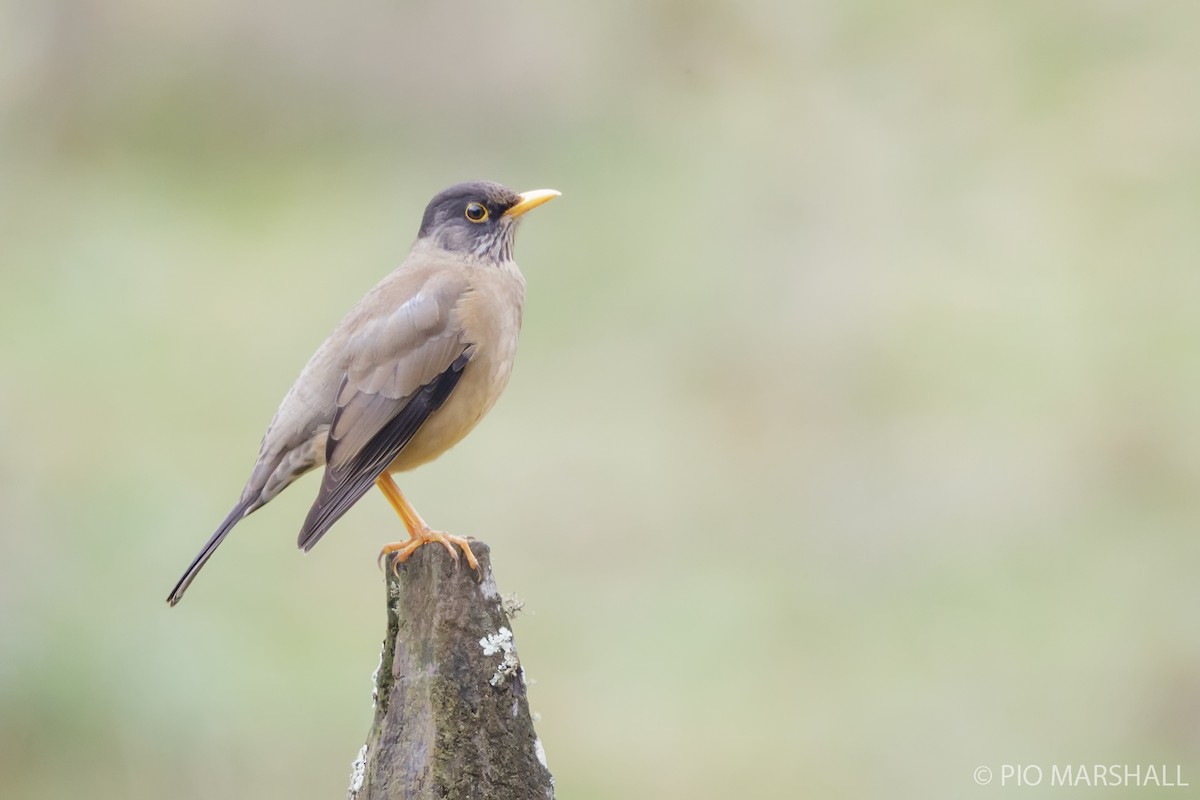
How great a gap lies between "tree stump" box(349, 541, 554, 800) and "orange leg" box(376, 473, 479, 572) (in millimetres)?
100

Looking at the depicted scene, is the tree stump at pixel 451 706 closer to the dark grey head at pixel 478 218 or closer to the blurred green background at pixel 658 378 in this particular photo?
the dark grey head at pixel 478 218

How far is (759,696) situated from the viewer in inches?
319

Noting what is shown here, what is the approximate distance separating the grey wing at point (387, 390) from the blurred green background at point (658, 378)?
2.14 meters

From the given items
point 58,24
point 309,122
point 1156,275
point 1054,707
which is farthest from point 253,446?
point 1156,275

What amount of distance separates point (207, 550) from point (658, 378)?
18.8 ft

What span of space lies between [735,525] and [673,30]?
4793mm

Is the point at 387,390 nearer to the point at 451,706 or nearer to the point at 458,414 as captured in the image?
the point at 458,414

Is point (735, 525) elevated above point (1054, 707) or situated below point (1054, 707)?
above

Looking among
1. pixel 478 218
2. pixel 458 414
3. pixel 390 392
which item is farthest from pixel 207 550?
pixel 478 218

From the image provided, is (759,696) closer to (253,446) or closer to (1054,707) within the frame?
(1054,707)

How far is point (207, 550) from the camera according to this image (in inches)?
172

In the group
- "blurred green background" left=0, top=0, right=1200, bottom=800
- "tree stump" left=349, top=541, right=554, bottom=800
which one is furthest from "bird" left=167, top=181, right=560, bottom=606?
"blurred green background" left=0, top=0, right=1200, bottom=800

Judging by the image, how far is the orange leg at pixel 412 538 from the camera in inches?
145

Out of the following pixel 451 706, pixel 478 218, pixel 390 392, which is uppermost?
pixel 478 218
